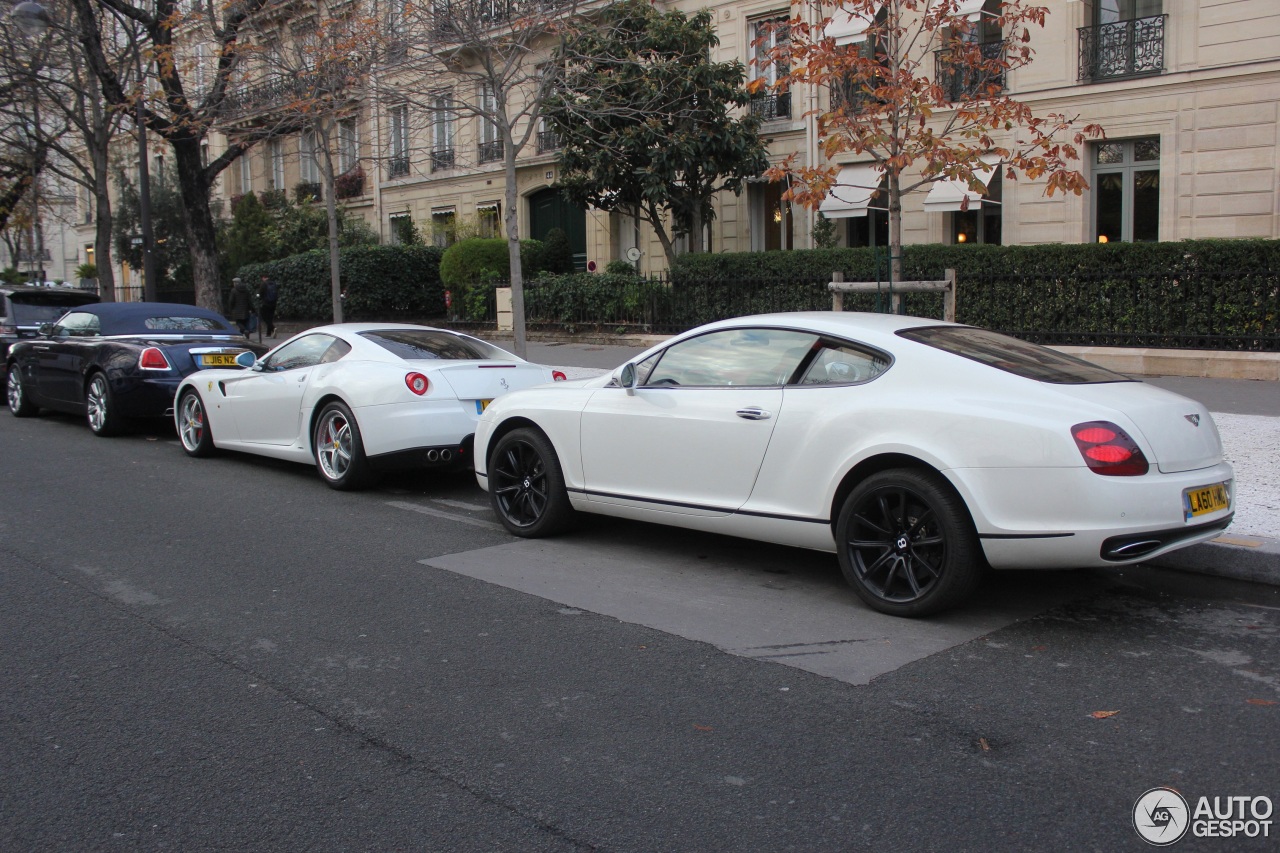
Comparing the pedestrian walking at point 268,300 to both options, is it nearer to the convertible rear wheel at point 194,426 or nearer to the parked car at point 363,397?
the convertible rear wheel at point 194,426

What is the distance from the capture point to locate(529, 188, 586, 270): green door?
28703mm

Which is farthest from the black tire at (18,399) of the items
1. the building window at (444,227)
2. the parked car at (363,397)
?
the building window at (444,227)

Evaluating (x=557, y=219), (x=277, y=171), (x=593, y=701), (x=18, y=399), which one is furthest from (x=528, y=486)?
(x=277, y=171)

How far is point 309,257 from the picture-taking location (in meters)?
28.1

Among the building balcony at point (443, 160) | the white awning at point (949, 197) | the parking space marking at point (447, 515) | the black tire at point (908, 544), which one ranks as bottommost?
the parking space marking at point (447, 515)

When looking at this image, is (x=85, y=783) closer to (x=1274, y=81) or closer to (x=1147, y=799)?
(x=1147, y=799)

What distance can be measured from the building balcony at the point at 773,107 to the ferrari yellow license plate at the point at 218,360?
47.0 ft

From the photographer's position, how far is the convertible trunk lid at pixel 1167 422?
504 centimetres

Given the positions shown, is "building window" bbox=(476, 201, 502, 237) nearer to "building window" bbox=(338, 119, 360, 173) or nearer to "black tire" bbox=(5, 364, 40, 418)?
"building window" bbox=(338, 119, 360, 173)

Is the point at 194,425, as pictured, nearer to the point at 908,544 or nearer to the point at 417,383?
the point at 417,383

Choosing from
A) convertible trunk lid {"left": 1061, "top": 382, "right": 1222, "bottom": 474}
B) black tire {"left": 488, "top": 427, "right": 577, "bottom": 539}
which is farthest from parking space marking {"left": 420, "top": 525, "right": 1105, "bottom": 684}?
convertible trunk lid {"left": 1061, "top": 382, "right": 1222, "bottom": 474}

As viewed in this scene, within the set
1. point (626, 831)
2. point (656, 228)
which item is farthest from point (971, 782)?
point (656, 228)

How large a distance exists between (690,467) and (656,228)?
17.0 metres

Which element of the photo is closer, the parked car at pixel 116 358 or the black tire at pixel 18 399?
the parked car at pixel 116 358
